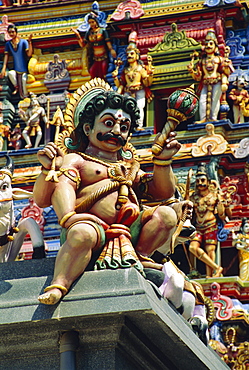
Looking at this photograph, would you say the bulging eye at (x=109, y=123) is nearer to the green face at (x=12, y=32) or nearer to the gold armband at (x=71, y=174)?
the gold armband at (x=71, y=174)

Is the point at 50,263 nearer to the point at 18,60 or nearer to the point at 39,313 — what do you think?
the point at 39,313

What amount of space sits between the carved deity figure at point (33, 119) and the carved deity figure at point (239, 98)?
3.80 meters

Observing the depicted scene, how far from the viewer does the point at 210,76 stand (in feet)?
66.5

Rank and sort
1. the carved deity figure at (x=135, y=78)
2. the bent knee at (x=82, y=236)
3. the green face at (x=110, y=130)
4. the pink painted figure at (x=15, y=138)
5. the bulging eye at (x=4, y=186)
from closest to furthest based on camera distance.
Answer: the bent knee at (x=82, y=236), the green face at (x=110, y=130), the bulging eye at (x=4, y=186), the carved deity figure at (x=135, y=78), the pink painted figure at (x=15, y=138)

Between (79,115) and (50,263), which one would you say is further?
(79,115)

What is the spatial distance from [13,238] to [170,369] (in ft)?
6.57

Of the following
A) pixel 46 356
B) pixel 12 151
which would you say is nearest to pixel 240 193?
pixel 12 151

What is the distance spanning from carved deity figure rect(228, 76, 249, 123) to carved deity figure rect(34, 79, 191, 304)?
11.1 meters

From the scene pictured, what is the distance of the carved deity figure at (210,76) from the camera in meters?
20.2

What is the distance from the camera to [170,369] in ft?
28.1

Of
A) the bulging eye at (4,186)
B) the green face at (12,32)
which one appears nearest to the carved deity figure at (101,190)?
the bulging eye at (4,186)

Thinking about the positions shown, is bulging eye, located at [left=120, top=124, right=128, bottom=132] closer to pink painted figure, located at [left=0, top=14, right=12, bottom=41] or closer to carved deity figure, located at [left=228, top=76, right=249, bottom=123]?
carved deity figure, located at [left=228, top=76, right=249, bottom=123]

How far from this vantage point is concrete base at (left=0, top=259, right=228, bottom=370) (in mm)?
7821

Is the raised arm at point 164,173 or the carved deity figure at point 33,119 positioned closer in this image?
the raised arm at point 164,173
